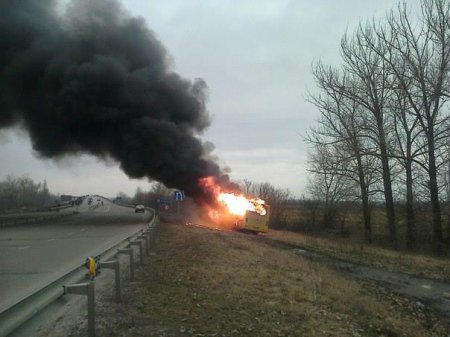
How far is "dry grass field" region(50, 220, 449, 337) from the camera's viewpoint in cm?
650

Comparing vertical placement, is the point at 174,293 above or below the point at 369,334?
above

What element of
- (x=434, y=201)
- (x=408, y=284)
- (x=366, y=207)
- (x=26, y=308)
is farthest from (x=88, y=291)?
(x=366, y=207)

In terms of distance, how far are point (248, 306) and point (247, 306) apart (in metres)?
0.02

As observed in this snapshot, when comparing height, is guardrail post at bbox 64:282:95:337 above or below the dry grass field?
above

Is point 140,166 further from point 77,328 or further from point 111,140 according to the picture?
point 77,328

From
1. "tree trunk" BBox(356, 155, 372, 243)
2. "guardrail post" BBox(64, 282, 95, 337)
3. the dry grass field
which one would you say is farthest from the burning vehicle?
"guardrail post" BBox(64, 282, 95, 337)

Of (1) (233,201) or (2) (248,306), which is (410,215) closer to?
(1) (233,201)

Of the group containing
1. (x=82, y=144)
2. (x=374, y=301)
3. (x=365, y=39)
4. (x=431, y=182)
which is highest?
(x=365, y=39)

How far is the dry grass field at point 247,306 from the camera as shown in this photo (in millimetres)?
6504

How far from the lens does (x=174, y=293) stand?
838cm

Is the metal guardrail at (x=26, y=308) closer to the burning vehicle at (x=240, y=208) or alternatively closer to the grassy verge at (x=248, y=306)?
the grassy verge at (x=248, y=306)

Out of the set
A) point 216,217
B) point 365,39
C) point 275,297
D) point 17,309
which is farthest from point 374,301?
point 216,217

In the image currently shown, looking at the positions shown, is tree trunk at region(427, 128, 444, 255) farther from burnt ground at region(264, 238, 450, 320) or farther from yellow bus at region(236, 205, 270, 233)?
yellow bus at region(236, 205, 270, 233)

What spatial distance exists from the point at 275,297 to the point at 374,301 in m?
2.93
